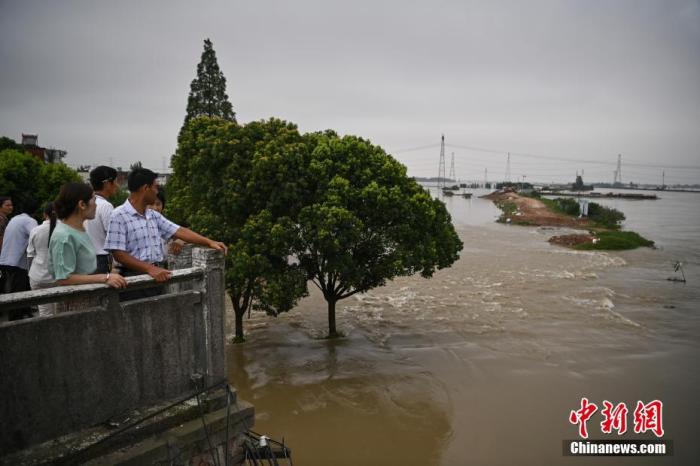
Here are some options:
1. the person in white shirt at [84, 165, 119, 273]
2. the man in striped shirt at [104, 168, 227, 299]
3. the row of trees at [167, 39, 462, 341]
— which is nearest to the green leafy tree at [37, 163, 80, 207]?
the row of trees at [167, 39, 462, 341]

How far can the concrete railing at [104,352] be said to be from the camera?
457 cm

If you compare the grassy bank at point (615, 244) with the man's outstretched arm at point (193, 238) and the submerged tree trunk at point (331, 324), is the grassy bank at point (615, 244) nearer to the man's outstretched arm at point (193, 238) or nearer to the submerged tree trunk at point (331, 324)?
the submerged tree trunk at point (331, 324)

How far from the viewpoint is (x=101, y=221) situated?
6.08 meters

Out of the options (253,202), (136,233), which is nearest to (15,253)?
(136,233)

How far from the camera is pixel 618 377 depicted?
15.3 meters

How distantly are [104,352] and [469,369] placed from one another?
41.9 ft

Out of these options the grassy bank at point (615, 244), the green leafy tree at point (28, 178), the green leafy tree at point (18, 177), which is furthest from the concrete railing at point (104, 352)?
the grassy bank at point (615, 244)

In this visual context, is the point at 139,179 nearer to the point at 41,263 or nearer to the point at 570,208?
the point at 41,263

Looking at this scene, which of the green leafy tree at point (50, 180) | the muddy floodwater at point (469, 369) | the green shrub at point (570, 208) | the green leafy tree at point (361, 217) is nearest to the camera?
the muddy floodwater at point (469, 369)

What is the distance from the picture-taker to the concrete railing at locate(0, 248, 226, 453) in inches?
180

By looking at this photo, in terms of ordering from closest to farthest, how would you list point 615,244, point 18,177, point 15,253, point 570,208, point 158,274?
1. point 158,274
2. point 15,253
3. point 18,177
4. point 615,244
5. point 570,208

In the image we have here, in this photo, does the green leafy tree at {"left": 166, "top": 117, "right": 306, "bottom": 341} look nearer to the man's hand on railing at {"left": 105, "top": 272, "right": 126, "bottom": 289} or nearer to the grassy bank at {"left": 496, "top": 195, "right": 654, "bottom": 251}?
the man's hand on railing at {"left": 105, "top": 272, "right": 126, "bottom": 289}

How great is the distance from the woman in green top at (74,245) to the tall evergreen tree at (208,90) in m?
28.7

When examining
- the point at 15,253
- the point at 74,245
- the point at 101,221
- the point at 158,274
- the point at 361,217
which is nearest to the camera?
the point at 74,245
